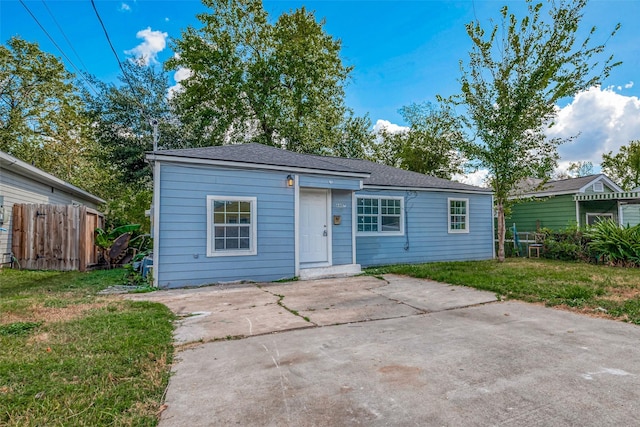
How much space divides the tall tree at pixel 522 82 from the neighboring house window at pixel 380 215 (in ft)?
8.99

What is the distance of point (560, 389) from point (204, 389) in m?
2.50

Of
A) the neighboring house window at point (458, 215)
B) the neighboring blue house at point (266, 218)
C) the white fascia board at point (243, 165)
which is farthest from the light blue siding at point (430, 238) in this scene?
the white fascia board at point (243, 165)

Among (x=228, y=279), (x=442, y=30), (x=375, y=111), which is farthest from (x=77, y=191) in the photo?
(x=375, y=111)

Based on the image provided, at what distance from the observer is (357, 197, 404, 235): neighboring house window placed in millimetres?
9938

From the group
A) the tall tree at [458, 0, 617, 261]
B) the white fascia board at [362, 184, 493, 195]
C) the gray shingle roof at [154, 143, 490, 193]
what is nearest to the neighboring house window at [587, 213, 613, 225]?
the white fascia board at [362, 184, 493, 195]

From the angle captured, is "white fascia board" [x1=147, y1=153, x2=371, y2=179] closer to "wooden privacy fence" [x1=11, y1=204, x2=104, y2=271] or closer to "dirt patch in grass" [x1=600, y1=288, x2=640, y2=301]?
"wooden privacy fence" [x1=11, y1=204, x2=104, y2=271]

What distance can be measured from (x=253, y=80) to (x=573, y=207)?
16820 mm

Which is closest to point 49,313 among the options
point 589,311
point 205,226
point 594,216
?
point 205,226

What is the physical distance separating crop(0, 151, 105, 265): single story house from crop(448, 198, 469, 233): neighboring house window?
12231 millimetres

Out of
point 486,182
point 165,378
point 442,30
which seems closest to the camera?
point 165,378

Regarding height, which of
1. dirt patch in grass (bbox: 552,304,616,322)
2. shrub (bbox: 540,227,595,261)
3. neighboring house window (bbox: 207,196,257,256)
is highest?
neighboring house window (bbox: 207,196,257,256)

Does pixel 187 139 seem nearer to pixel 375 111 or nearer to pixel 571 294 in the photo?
pixel 375 111

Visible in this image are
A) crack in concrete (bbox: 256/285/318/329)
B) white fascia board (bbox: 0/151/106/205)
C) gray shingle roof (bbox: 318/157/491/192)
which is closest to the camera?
crack in concrete (bbox: 256/285/318/329)

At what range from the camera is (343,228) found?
8719 millimetres
